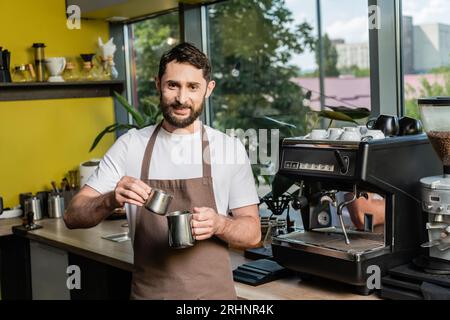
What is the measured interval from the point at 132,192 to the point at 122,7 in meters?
2.10

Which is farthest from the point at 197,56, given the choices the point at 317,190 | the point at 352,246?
the point at 352,246

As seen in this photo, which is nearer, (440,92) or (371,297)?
(371,297)

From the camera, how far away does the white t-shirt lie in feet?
6.88

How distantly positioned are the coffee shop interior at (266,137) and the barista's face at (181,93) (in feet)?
0.98

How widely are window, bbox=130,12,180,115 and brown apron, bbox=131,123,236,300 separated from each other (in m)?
2.18

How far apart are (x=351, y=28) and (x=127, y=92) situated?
261cm

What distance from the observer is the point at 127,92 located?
4379 millimetres

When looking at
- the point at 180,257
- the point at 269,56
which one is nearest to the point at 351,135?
the point at 180,257

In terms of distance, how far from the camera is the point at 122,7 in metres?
3.68

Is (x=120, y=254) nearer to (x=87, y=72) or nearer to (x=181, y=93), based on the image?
(x=181, y=93)

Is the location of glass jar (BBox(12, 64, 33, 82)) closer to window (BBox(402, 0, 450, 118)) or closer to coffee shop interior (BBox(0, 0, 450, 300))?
coffee shop interior (BBox(0, 0, 450, 300))

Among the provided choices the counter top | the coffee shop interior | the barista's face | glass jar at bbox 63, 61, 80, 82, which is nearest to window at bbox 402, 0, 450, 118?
the coffee shop interior

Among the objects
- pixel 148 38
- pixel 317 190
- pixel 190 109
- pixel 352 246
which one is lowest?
pixel 352 246
